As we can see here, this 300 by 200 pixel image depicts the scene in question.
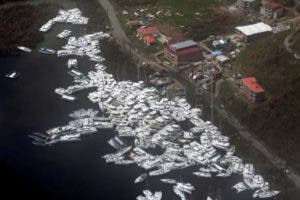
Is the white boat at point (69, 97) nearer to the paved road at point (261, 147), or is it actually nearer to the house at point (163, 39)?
the house at point (163, 39)

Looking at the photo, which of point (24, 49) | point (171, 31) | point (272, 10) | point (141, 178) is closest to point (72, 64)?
point (24, 49)

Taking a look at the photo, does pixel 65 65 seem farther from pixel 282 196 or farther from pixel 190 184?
pixel 282 196

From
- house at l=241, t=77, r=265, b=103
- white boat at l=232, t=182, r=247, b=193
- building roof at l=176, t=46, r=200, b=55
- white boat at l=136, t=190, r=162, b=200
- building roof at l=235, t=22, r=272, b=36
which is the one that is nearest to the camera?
white boat at l=136, t=190, r=162, b=200

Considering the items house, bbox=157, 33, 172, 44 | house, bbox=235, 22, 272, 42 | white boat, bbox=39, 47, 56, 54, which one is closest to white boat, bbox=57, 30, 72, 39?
white boat, bbox=39, 47, 56, 54

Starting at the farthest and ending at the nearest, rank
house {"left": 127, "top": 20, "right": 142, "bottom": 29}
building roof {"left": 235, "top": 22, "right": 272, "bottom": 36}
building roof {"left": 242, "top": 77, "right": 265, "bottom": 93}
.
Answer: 1. house {"left": 127, "top": 20, "right": 142, "bottom": 29}
2. building roof {"left": 235, "top": 22, "right": 272, "bottom": 36}
3. building roof {"left": 242, "top": 77, "right": 265, "bottom": 93}

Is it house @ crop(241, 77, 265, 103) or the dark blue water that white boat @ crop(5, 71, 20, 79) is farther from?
house @ crop(241, 77, 265, 103)

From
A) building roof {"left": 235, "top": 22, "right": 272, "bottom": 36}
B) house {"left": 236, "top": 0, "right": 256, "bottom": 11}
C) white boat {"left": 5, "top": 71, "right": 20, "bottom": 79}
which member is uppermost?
house {"left": 236, "top": 0, "right": 256, "bottom": 11}
